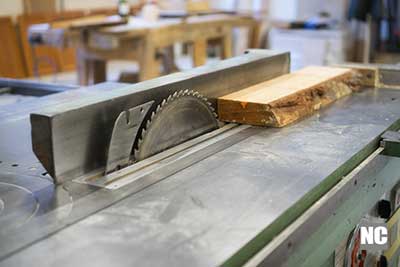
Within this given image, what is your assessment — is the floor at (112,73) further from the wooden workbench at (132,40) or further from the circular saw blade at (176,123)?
the circular saw blade at (176,123)

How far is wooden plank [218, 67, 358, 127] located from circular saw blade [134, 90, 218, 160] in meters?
0.07

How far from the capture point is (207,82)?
149 centimetres

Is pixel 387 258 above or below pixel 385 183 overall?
below

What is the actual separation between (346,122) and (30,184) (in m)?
0.86

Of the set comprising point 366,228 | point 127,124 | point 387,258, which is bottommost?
point 387,258

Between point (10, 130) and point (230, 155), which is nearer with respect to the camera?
point (230, 155)

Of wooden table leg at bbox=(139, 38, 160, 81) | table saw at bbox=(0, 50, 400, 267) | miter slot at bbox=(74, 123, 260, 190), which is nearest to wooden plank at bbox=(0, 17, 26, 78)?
wooden table leg at bbox=(139, 38, 160, 81)

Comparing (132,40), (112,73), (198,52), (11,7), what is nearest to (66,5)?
(11,7)

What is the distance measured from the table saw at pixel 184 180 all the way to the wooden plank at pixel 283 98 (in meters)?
0.03

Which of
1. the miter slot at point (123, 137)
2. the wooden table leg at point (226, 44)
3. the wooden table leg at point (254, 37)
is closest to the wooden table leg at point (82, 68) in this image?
the wooden table leg at point (226, 44)

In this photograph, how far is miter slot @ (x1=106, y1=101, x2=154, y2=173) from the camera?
1.16 metres

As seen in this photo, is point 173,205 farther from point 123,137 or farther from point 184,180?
point 123,137

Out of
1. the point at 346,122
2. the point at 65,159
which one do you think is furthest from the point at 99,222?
the point at 346,122

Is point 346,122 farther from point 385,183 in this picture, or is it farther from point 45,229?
point 45,229
